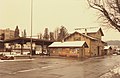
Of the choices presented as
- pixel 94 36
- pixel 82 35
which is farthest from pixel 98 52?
pixel 82 35

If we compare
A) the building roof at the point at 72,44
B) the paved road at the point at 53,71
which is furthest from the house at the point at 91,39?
the paved road at the point at 53,71

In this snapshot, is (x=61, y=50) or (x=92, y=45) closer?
(x=61, y=50)

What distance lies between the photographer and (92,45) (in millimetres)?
71000

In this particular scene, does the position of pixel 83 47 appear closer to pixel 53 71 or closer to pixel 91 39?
pixel 91 39

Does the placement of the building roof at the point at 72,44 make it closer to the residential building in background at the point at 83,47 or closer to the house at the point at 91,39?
the residential building in background at the point at 83,47

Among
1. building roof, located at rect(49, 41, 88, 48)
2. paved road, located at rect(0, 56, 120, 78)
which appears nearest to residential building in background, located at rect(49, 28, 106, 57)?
building roof, located at rect(49, 41, 88, 48)

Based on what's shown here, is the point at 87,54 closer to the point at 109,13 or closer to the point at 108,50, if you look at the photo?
the point at 108,50

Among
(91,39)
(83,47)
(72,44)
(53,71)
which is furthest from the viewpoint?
(91,39)

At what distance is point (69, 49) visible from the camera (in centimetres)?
6384

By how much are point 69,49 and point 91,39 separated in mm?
9218

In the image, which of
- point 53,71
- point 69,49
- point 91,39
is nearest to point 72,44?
point 69,49

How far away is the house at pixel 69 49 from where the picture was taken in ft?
203

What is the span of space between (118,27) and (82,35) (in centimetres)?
5078

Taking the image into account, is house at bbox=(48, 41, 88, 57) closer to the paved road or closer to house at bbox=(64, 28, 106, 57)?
house at bbox=(64, 28, 106, 57)
